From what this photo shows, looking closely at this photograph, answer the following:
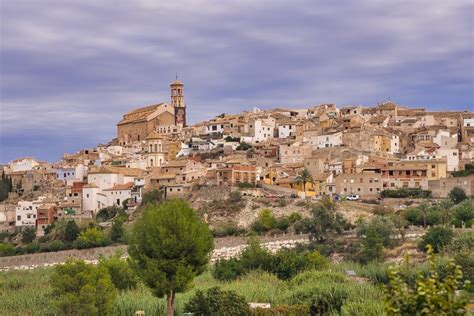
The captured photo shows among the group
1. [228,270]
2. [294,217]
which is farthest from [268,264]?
[294,217]

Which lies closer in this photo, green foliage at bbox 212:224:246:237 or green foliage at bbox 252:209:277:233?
green foliage at bbox 252:209:277:233

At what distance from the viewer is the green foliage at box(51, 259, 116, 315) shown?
741 inches

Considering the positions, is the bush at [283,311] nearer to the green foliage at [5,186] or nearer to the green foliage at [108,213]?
the green foliage at [108,213]

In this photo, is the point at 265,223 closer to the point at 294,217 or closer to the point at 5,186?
the point at 294,217

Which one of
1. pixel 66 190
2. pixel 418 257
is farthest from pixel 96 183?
pixel 418 257

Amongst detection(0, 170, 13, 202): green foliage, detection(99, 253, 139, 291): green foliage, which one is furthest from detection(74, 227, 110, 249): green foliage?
detection(0, 170, 13, 202): green foliage

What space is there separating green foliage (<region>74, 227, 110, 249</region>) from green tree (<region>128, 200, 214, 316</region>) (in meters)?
25.8

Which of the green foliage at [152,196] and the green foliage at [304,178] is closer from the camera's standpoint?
the green foliage at [304,178]

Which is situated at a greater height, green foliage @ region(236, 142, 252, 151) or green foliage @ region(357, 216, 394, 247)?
green foliage @ region(236, 142, 252, 151)

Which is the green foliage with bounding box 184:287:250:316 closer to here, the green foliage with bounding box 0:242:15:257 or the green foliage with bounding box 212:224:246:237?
the green foliage with bounding box 212:224:246:237

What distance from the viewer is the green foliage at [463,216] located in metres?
36.9

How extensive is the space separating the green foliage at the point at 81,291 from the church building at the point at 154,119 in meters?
53.8

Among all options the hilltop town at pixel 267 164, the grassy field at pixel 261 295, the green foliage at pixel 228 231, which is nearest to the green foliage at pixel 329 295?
the grassy field at pixel 261 295

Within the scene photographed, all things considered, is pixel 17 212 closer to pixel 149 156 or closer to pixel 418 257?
pixel 149 156
